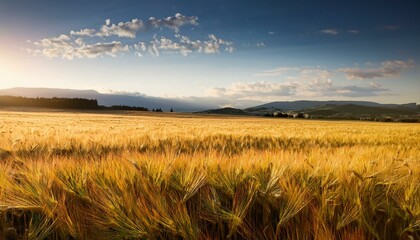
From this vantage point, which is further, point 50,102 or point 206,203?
point 50,102

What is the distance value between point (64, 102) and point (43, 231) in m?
94.9

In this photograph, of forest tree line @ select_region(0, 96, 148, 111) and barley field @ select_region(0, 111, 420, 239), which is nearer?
barley field @ select_region(0, 111, 420, 239)

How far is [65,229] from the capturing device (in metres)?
1.61

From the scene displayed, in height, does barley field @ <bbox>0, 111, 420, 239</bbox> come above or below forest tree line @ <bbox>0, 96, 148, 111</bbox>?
below

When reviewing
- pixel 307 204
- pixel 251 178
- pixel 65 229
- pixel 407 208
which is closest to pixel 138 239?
pixel 65 229

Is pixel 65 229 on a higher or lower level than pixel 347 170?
lower

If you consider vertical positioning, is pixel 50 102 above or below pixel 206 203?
above

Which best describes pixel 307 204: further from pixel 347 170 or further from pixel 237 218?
pixel 347 170

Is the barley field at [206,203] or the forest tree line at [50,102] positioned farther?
the forest tree line at [50,102]

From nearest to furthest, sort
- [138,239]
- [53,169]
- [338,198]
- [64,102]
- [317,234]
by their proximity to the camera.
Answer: [317,234] < [138,239] < [338,198] < [53,169] < [64,102]

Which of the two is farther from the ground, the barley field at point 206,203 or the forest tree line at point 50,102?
the forest tree line at point 50,102

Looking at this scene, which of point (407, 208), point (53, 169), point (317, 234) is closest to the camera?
point (317, 234)

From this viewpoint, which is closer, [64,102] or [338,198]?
[338,198]

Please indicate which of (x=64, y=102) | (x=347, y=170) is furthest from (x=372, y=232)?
(x=64, y=102)
